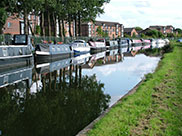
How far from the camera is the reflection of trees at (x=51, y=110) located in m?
5.71

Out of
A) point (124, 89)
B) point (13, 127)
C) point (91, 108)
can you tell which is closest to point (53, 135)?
point (13, 127)

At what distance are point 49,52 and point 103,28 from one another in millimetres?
86437

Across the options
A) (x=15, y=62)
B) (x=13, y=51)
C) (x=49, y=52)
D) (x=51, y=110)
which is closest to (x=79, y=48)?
(x=49, y=52)

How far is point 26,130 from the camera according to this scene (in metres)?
5.59

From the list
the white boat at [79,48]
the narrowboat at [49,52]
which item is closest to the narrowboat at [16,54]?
the narrowboat at [49,52]

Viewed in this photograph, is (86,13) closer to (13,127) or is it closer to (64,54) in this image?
(64,54)

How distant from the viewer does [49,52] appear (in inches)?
871

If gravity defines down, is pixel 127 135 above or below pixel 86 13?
below

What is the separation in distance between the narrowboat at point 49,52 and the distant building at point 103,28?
2727 inches

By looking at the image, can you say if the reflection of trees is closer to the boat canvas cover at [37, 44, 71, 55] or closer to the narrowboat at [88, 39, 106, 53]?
the boat canvas cover at [37, 44, 71, 55]

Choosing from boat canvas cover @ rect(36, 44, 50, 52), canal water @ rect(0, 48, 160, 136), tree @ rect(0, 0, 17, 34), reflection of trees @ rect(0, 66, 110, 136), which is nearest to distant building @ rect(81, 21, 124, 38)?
tree @ rect(0, 0, 17, 34)

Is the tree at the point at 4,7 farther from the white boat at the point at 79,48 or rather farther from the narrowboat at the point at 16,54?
the white boat at the point at 79,48

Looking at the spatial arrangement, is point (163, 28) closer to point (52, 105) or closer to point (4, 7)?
point (4, 7)

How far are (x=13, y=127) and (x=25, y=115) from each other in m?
0.88
